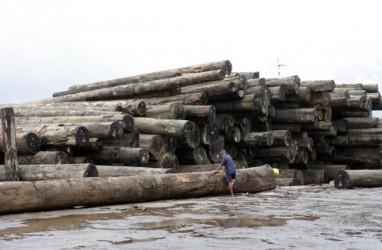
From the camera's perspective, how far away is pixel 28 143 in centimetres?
1301

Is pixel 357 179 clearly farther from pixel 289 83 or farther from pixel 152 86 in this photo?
pixel 152 86

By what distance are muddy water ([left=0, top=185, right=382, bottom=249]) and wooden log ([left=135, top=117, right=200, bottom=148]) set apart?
16.0ft

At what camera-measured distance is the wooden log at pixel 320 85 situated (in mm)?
20062

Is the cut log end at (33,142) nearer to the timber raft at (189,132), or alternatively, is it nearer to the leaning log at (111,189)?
the timber raft at (189,132)

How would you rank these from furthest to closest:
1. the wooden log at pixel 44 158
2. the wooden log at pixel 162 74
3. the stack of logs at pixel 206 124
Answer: the wooden log at pixel 162 74
the stack of logs at pixel 206 124
the wooden log at pixel 44 158

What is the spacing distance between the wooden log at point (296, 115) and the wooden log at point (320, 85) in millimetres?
752

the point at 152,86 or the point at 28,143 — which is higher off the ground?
the point at 152,86

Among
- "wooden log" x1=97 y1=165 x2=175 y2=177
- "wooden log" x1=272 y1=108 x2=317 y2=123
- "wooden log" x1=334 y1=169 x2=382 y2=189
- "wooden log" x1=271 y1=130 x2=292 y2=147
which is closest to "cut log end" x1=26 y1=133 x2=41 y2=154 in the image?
"wooden log" x1=97 y1=165 x2=175 y2=177

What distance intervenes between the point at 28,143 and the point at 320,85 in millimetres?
11139

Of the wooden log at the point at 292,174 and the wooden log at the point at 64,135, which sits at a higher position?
the wooden log at the point at 64,135

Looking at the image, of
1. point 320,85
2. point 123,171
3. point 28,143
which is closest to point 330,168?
point 320,85

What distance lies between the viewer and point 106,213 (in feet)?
30.7

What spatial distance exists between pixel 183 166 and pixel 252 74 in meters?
5.38

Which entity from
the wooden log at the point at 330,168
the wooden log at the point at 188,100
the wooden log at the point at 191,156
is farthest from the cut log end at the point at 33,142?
the wooden log at the point at 330,168
